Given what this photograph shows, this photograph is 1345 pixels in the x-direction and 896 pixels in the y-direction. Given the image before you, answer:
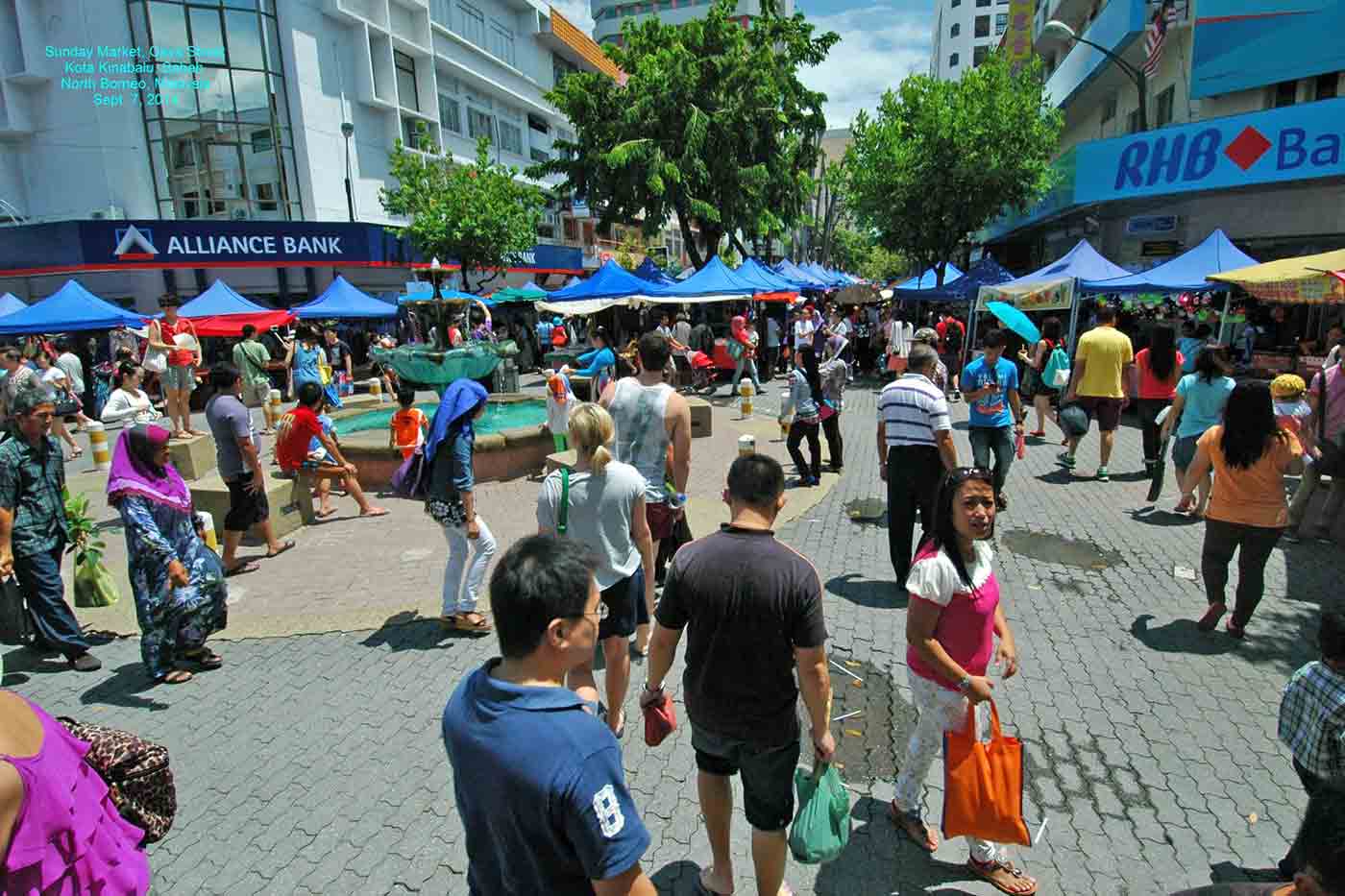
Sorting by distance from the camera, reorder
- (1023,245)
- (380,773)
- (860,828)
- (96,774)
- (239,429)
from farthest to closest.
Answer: (1023,245) < (239,429) < (380,773) < (860,828) < (96,774)

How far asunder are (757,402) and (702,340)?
3.92 m

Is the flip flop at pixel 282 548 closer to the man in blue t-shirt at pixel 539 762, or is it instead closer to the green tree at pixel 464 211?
the man in blue t-shirt at pixel 539 762

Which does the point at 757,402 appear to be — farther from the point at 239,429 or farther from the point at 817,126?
the point at 817,126

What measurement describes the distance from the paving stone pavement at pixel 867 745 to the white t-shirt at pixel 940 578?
1.17 m

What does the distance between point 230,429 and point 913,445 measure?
17.7ft

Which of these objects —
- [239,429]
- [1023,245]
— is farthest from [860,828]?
[1023,245]

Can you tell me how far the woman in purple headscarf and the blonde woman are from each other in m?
2.44

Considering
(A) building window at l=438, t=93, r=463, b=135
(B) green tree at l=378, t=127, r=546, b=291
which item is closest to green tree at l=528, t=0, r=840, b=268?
(B) green tree at l=378, t=127, r=546, b=291

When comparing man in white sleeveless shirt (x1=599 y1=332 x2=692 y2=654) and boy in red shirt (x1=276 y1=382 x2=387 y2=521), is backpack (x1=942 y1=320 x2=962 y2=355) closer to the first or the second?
boy in red shirt (x1=276 y1=382 x2=387 y2=521)

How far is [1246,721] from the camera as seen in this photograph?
158 inches

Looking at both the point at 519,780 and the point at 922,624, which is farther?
the point at 922,624

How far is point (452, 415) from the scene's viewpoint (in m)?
4.91

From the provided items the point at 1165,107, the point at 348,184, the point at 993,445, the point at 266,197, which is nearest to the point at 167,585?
the point at 993,445

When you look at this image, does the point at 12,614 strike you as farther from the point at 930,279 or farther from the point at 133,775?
the point at 930,279
